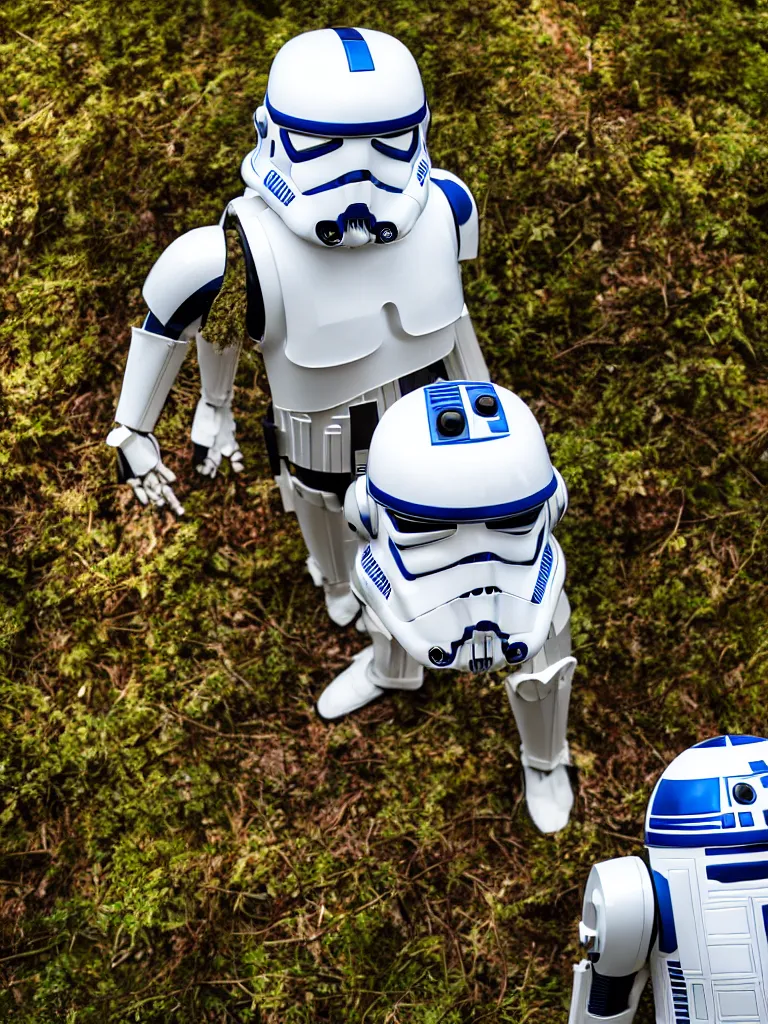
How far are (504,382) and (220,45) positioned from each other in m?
1.96

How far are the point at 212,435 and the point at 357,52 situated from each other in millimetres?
→ 1377

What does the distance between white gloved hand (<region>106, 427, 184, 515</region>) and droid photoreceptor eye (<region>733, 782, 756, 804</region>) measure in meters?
1.80

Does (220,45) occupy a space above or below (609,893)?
above

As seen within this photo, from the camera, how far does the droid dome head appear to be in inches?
77.6

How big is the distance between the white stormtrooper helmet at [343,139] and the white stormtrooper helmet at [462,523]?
470mm

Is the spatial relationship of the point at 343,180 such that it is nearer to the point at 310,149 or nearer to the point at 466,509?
Answer: the point at 310,149

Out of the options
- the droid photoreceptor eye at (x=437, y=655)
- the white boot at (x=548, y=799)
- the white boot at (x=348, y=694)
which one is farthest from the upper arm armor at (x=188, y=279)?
the white boot at (x=548, y=799)

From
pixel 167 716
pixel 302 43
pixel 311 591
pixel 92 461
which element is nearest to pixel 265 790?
pixel 167 716

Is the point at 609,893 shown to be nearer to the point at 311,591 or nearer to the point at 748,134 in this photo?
the point at 311,591

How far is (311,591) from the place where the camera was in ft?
12.0

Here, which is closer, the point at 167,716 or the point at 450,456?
the point at 450,456

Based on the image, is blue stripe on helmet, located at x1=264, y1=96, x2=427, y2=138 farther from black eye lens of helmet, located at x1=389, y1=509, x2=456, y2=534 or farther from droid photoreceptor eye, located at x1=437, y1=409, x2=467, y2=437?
black eye lens of helmet, located at x1=389, y1=509, x2=456, y2=534

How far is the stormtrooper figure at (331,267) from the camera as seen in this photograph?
2275 millimetres

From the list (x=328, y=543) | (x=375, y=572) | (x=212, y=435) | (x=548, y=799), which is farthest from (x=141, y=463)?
(x=548, y=799)
